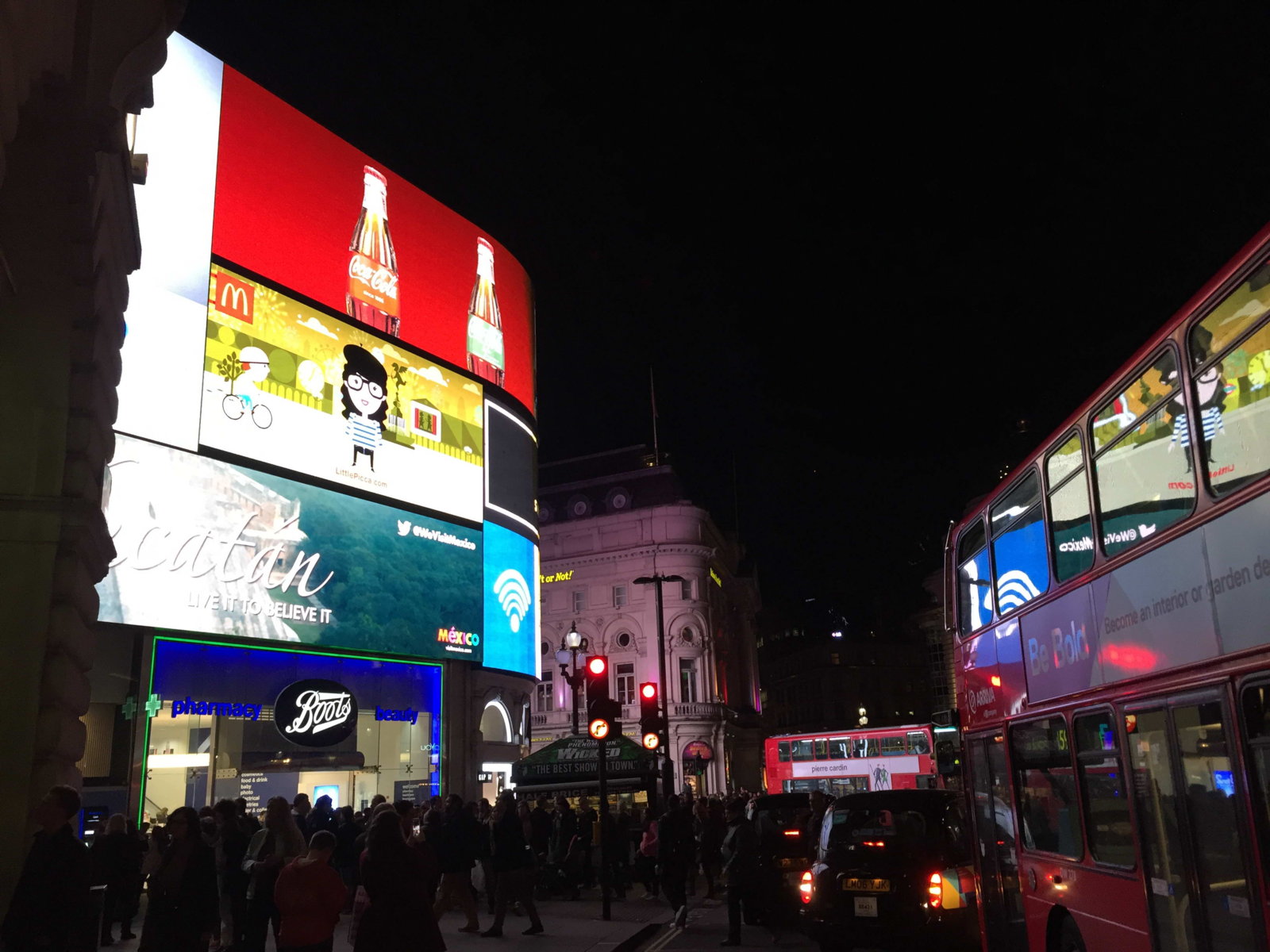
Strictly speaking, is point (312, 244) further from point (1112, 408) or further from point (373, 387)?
point (1112, 408)

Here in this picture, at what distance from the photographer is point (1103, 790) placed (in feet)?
23.4

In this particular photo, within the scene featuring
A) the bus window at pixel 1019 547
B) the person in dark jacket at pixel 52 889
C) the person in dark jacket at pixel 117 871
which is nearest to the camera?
the person in dark jacket at pixel 52 889

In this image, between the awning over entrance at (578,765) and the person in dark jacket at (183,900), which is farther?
the awning over entrance at (578,765)

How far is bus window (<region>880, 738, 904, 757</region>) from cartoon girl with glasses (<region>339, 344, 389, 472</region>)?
55.0ft

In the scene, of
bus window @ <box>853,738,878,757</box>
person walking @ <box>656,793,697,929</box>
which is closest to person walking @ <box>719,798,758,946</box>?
person walking @ <box>656,793,697,929</box>

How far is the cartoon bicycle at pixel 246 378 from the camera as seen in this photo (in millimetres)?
23547

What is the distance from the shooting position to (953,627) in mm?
11695

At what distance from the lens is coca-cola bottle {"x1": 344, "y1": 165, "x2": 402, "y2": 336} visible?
2838cm

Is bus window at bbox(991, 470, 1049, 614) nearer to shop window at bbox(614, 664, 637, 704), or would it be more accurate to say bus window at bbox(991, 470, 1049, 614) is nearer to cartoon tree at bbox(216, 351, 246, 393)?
cartoon tree at bbox(216, 351, 246, 393)

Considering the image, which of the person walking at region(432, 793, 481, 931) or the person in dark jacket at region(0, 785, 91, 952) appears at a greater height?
the person in dark jacket at region(0, 785, 91, 952)

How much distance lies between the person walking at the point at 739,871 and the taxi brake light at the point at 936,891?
3.08 metres

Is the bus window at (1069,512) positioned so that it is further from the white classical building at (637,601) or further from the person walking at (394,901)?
the white classical building at (637,601)

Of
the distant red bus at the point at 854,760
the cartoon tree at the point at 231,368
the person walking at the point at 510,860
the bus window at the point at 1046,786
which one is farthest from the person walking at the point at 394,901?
the distant red bus at the point at 854,760

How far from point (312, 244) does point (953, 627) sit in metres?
21.2
